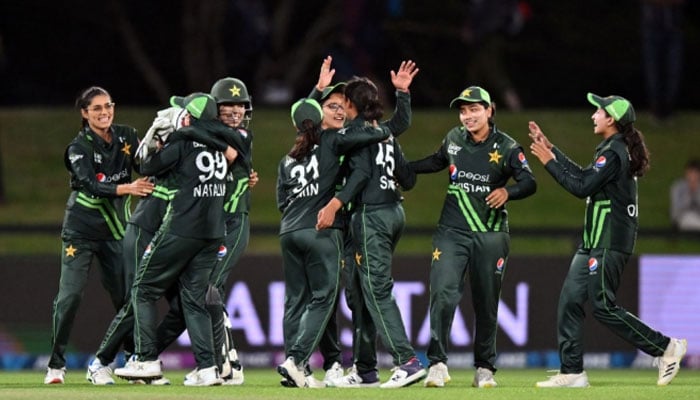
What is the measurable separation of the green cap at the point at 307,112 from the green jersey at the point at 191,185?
25.9 inches

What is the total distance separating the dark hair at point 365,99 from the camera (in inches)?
499

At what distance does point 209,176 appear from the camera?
→ 12406mm

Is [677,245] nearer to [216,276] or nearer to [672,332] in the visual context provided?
[672,332]

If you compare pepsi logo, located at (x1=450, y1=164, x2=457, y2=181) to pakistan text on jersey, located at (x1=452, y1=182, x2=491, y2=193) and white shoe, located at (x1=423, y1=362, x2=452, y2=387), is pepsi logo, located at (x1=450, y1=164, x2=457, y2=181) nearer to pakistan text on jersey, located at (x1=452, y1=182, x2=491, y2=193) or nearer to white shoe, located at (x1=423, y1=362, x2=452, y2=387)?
pakistan text on jersey, located at (x1=452, y1=182, x2=491, y2=193)

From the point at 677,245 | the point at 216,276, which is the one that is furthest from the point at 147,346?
the point at 677,245

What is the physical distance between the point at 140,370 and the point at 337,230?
1.79 metres

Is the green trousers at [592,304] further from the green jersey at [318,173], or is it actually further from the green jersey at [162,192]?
the green jersey at [162,192]

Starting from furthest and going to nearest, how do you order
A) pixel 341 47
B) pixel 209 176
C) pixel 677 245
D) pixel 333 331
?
pixel 341 47 → pixel 677 245 → pixel 333 331 → pixel 209 176

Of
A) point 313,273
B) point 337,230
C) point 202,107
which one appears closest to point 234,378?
point 313,273

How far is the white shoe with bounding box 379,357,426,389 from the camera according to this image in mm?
12352

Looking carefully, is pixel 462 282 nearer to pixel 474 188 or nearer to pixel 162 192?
pixel 474 188

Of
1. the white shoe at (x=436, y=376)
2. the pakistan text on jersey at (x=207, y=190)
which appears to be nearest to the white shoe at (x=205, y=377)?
the pakistan text on jersey at (x=207, y=190)

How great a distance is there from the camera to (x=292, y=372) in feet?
40.3

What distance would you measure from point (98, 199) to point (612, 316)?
4.11m
